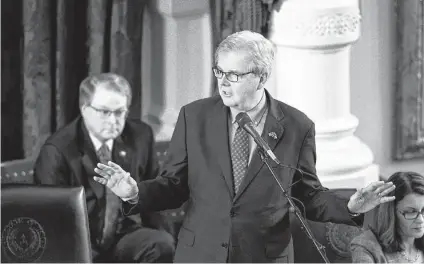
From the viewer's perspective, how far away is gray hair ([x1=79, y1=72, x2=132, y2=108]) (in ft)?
17.3

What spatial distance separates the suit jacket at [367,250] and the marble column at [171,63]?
1647 mm

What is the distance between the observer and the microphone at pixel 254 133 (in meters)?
3.70

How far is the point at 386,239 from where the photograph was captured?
4355 mm

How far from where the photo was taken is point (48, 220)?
4.65 metres

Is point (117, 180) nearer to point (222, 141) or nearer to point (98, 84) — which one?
point (222, 141)

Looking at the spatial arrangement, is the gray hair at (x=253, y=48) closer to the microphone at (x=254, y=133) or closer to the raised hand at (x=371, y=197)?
the microphone at (x=254, y=133)

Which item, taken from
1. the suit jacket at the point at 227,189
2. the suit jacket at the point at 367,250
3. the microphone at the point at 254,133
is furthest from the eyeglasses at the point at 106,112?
the microphone at the point at 254,133

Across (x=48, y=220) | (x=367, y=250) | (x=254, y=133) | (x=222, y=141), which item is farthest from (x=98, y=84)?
(x=254, y=133)

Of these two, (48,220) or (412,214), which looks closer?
(412,214)

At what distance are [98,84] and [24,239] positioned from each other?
840 mm

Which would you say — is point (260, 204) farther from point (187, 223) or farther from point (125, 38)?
point (125, 38)

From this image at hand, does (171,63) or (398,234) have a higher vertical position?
(171,63)

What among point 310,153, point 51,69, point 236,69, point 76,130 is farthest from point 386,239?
point 51,69

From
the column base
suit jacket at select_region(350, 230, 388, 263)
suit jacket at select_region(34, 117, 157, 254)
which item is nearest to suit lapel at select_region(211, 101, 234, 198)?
suit jacket at select_region(350, 230, 388, 263)
